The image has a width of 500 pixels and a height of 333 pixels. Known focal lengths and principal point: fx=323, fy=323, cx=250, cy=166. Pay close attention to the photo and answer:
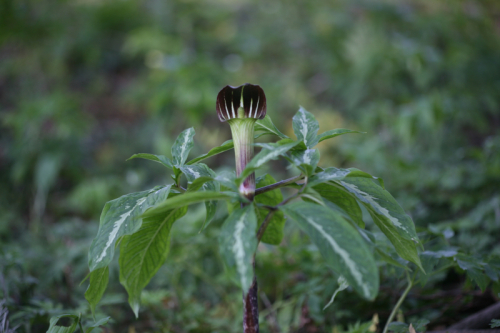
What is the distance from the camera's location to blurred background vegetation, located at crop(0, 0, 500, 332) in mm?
1141

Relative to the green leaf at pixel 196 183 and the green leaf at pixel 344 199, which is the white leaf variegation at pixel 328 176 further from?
the green leaf at pixel 196 183

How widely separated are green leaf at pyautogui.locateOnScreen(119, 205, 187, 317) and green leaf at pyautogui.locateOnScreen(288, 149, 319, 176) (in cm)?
26

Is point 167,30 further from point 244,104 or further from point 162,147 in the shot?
point 244,104

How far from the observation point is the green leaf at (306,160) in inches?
22.9

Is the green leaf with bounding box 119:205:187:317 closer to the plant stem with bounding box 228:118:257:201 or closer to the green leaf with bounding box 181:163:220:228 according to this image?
the green leaf with bounding box 181:163:220:228

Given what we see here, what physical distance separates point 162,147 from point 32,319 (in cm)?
188

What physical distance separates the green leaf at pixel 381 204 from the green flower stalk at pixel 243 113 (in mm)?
198

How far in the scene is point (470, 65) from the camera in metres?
2.89

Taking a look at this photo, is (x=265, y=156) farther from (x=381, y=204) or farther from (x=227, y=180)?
(x=381, y=204)

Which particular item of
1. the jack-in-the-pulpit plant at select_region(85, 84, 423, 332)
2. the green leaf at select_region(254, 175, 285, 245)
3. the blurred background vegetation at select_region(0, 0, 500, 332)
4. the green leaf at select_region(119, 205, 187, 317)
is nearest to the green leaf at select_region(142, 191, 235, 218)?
the jack-in-the-pulpit plant at select_region(85, 84, 423, 332)

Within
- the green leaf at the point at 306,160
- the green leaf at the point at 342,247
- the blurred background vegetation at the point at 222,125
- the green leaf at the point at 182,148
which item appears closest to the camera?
the green leaf at the point at 342,247

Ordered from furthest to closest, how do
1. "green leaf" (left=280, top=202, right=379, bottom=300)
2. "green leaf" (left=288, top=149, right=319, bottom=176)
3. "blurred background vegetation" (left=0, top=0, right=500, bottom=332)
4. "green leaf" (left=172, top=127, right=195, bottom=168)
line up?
"blurred background vegetation" (left=0, top=0, right=500, bottom=332)
"green leaf" (left=172, top=127, right=195, bottom=168)
"green leaf" (left=288, top=149, right=319, bottom=176)
"green leaf" (left=280, top=202, right=379, bottom=300)

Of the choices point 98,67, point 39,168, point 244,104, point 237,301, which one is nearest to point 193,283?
point 237,301

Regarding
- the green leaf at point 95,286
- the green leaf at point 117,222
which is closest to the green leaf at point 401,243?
the green leaf at point 117,222
